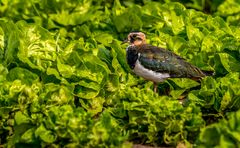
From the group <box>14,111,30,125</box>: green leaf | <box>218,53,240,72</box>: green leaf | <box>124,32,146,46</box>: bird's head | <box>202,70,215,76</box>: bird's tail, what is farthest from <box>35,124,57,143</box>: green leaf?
<box>218,53,240,72</box>: green leaf

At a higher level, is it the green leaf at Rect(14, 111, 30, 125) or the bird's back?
the bird's back

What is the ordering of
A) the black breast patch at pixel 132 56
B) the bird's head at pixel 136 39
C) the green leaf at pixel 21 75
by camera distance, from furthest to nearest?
the bird's head at pixel 136 39 → the black breast patch at pixel 132 56 → the green leaf at pixel 21 75

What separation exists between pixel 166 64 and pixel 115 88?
0.80 m

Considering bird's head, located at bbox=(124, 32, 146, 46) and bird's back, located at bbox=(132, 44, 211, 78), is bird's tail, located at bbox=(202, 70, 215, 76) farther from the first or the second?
bird's head, located at bbox=(124, 32, 146, 46)

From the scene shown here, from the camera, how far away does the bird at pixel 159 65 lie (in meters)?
11.6

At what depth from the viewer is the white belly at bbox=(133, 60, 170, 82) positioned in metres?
11.6

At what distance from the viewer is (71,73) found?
11422mm

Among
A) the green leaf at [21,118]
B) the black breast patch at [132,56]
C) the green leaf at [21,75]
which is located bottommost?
the green leaf at [21,118]

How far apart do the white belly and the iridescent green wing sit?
0.16ft

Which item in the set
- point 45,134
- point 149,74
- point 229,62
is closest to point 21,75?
point 45,134

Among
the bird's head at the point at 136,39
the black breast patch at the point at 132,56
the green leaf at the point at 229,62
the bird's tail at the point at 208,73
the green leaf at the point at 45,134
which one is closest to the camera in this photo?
the green leaf at the point at 45,134

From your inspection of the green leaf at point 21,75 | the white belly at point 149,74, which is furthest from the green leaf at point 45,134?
the white belly at point 149,74

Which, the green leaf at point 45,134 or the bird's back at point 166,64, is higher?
the bird's back at point 166,64

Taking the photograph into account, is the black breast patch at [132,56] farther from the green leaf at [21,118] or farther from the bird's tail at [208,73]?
the green leaf at [21,118]
